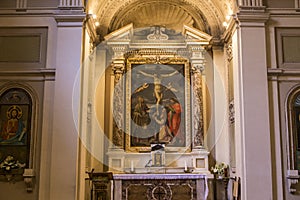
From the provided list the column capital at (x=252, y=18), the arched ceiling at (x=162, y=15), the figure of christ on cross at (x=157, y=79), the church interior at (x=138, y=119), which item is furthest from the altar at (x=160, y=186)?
the arched ceiling at (x=162, y=15)

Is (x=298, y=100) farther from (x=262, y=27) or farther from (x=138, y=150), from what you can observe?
(x=138, y=150)

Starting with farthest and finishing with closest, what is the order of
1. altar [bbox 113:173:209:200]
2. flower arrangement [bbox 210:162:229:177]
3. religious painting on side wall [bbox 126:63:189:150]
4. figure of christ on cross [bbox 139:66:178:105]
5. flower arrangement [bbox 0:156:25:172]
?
figure of christ on cross [bbox 139:66:178:105]
religious painting on side wall [bbox 126:63:189:150]
flower arrangement [bbox 210:162:229:177]
altar [bbox 113:173:209:200]
flower arrangement [bbox 0:156:25:172]

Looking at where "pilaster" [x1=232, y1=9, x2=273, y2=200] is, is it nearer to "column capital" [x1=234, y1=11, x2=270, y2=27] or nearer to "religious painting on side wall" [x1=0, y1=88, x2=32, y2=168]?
"column capital" [x1=234, y1=11, x2=270, y2=27]

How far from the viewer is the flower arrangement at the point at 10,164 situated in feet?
23.3

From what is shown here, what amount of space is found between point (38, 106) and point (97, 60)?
2.71m

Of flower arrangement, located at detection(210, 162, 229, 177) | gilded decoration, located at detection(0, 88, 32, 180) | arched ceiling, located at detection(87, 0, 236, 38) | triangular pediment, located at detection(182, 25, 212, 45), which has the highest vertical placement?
arched ceiling, located at detection(87, 0, 236, 38)

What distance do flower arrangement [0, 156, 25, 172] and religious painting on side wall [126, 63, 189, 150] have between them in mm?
3015

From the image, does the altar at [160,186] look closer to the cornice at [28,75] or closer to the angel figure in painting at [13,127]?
the angel figure in painting at [13,127]

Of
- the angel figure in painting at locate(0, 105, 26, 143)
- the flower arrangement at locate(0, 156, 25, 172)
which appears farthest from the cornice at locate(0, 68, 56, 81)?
the flower arrangement at locate(0, 156, 25, 172)

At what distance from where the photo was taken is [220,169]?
8.89m

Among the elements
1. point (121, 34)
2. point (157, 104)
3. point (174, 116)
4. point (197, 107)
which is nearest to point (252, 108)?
point (197, 107)

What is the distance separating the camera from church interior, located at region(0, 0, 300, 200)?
7172 mm

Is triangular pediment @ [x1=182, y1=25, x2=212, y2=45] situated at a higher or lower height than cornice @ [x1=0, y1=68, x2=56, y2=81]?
higher

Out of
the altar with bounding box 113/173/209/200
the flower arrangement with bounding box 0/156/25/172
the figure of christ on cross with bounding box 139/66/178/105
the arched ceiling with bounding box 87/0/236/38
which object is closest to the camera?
the flower arrangement with bounding box 0/156/25/172
